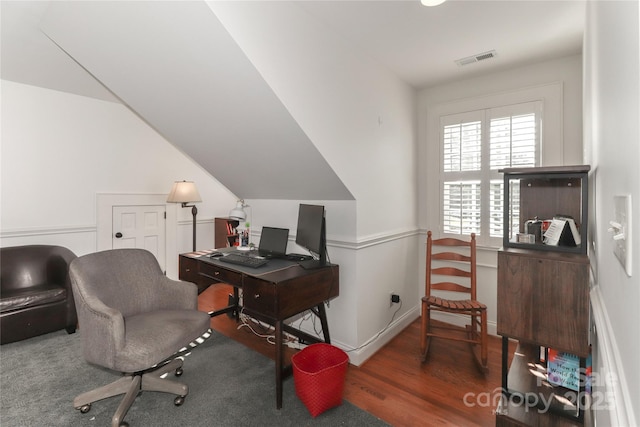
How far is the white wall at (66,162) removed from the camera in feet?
10.1

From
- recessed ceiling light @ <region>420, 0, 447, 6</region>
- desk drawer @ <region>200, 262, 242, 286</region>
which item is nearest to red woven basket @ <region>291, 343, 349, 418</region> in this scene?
desk drawer @ <region>200, 262, 242, 286</region>

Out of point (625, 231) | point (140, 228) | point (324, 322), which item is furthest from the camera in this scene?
point (140, 228)

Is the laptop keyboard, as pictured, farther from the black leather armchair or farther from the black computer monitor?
the black leather armchair

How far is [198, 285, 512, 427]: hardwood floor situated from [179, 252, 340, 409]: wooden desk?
1.47ft

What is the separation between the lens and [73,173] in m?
3.44

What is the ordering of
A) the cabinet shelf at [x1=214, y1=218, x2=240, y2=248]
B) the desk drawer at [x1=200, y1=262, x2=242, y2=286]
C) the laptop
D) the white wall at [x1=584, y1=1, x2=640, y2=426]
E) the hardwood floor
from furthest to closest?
the cabinet shelf at [x1=214, y1=218, x2=240, y2=248]
the laptop
the desk drawer at [x1=200, y1=262, x2=242, y2=286]
the hardwood floor
the white wall at [x1=584, y1=1, x2=640, y2=426]

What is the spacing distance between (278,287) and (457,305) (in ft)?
5.05

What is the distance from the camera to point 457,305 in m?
2.50

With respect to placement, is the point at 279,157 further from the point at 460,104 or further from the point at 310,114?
the point at 460,104

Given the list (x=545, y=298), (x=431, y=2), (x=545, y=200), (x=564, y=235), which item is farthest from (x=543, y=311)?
(x=431, y=2)

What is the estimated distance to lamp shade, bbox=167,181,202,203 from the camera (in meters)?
3.80

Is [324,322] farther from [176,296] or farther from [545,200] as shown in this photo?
[545,200]

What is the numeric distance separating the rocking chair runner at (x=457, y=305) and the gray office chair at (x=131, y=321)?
179cm

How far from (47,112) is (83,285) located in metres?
2.54
